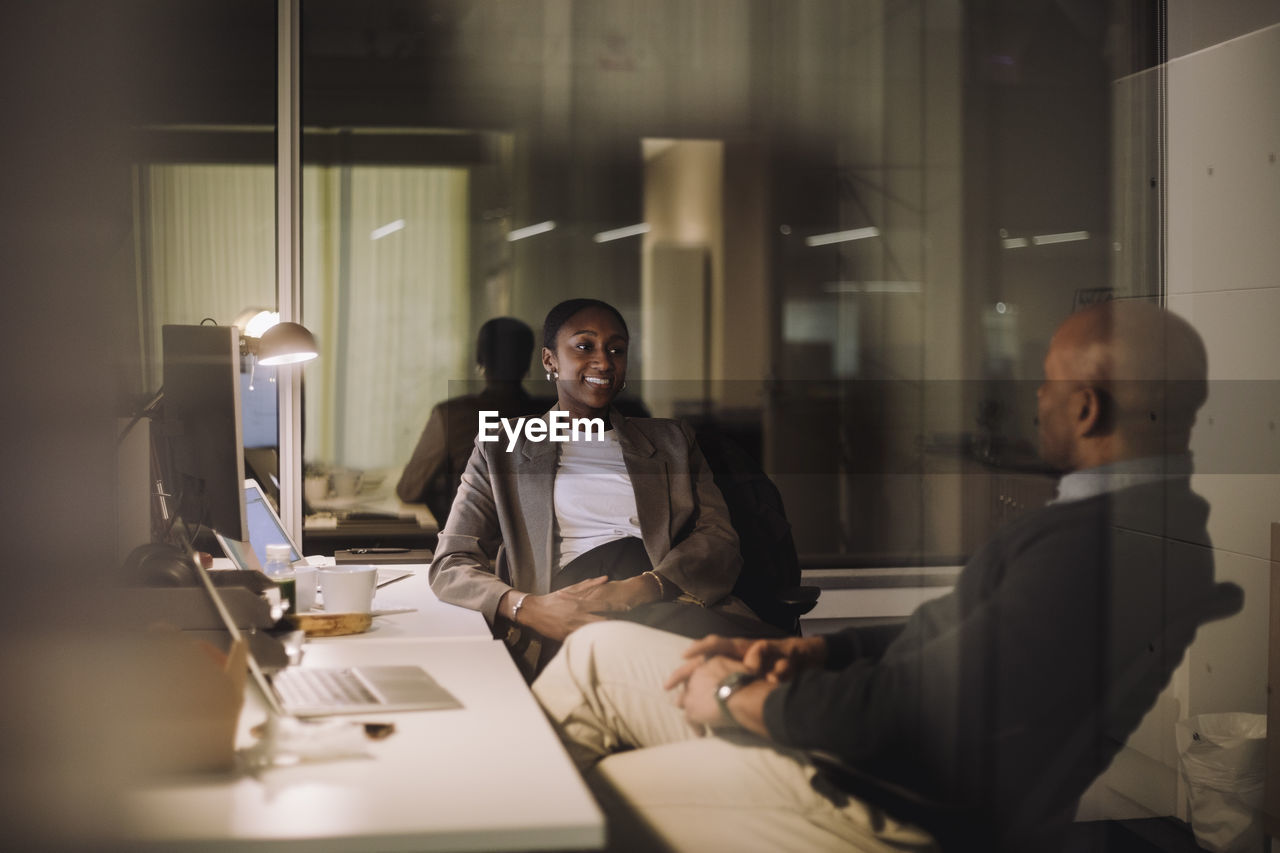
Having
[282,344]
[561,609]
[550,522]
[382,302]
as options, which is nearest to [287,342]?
[282,344]

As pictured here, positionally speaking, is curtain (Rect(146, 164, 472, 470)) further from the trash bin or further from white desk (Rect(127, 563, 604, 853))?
the trash bin

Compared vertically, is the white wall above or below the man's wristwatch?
above

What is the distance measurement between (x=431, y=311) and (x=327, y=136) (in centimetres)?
51

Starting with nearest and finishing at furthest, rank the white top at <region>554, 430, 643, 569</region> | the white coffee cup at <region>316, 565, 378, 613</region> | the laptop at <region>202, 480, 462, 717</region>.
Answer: the laptop at <region>202, 480, 462, 717</region> < the white coffee cup at <region>316, 565, 378, 613</region> < the white top at <region>554, 430, 643, 569</region>

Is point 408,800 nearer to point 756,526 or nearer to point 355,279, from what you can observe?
point 756,526

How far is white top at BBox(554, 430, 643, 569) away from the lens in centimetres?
226

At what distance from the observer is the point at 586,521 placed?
7.50 ft

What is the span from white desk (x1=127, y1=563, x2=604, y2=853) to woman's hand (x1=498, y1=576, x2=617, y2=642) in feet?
2.74

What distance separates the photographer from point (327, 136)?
8.19 feet

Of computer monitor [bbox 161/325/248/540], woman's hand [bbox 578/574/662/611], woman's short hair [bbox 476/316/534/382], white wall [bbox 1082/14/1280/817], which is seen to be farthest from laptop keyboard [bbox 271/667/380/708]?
white wall [bbox 1082/14/1280/817]

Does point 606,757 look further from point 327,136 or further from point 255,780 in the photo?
point 327,136

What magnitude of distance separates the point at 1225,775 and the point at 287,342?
210 cm

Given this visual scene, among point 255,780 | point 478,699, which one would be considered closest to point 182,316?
point 478,699

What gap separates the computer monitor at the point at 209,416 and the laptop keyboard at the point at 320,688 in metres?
0.26
